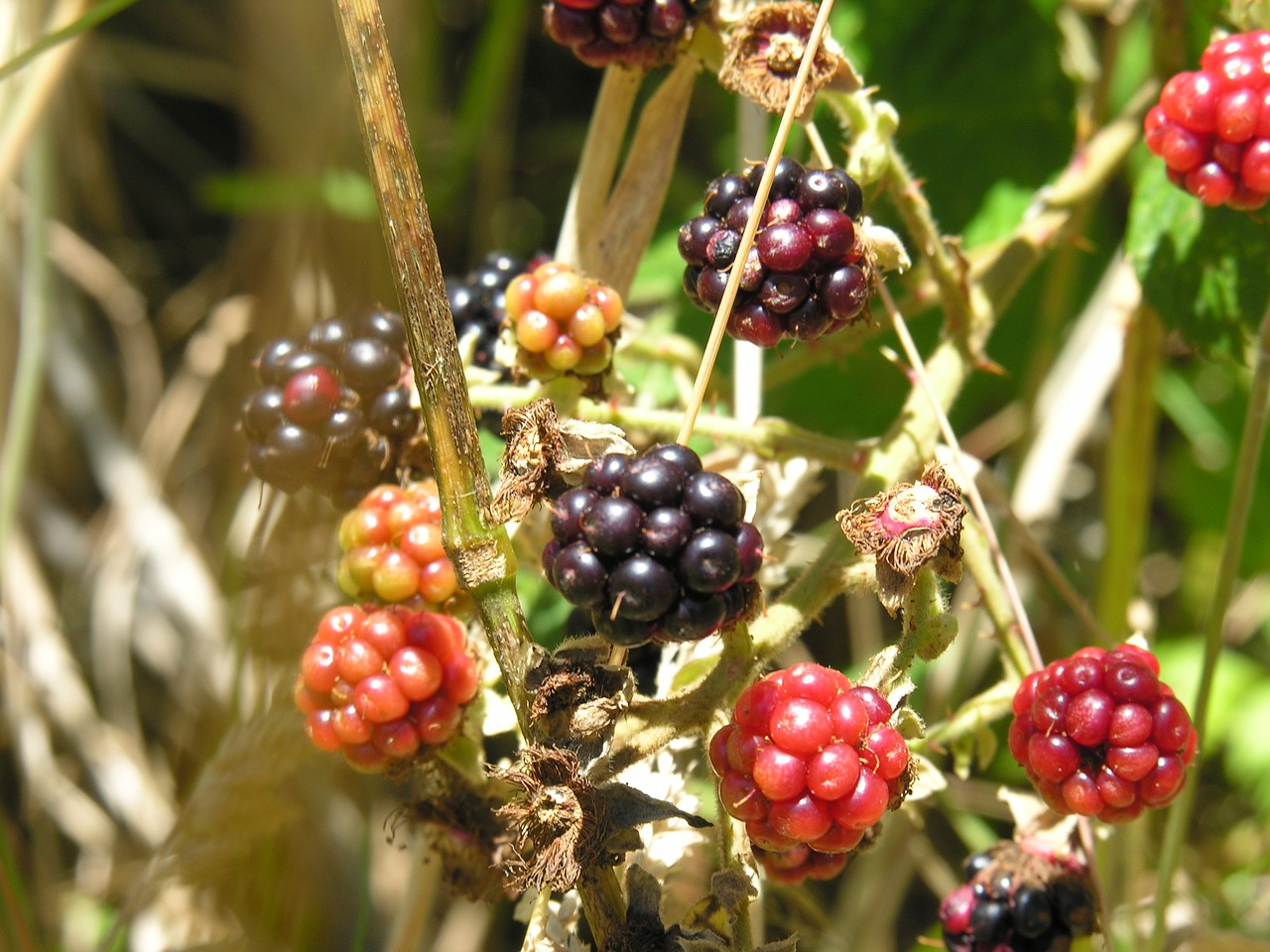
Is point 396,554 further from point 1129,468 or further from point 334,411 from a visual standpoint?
point 1129,468

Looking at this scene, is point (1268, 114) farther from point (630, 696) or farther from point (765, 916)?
point (765, 916)

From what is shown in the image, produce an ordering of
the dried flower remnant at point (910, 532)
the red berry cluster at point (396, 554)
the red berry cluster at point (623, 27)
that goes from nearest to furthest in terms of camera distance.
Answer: the dried flower remnant at point (910, 532) < the red berry cluster at point (396, 554) < the red berry cluster at point (623, 27)

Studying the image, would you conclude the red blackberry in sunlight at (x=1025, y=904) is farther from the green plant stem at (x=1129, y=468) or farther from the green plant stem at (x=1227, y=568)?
the green plant stem at (x=1129, y=468)

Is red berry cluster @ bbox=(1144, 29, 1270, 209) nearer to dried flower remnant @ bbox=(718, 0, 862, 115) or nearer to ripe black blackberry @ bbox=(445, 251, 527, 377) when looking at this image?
dried flower remnant @ bbox=(718, 0, 862, 115)

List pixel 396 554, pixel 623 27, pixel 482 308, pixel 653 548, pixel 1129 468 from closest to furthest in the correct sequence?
pixel 653 548 → pixel 396 554 → pixel 623 27 → pixel 482 308 → pixel 1129 468

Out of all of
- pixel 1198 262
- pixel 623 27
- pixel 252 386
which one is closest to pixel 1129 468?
pixel 1198 262

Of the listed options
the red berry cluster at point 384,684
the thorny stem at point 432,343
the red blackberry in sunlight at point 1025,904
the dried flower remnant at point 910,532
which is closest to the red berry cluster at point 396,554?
the red berry cluster at point 384,684
